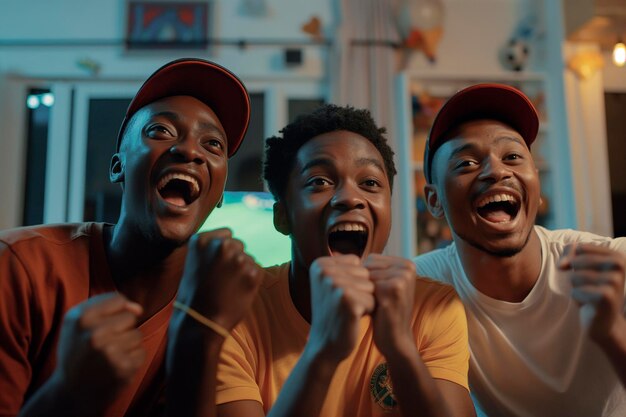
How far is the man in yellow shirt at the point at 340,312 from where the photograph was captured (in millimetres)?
984

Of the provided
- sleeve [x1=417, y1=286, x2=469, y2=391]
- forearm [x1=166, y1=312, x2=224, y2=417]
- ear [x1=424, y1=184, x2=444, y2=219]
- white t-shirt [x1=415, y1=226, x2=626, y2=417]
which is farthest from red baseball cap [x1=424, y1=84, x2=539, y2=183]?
forearm [x1=166, y1=312, x2=224, y2=417]

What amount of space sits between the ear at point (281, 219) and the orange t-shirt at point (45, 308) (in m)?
0.33

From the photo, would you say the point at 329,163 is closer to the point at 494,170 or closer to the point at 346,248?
the point at 346,248

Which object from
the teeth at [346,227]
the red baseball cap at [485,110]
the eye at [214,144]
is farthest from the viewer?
the red baseball cap at [485,110]

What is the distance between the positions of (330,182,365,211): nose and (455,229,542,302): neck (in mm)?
451

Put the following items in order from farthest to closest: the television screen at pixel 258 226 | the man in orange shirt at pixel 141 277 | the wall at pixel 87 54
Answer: the wall at pixel 87 54
the television screen at pixel 258 226
the man in orange shirt at pixel 141 277

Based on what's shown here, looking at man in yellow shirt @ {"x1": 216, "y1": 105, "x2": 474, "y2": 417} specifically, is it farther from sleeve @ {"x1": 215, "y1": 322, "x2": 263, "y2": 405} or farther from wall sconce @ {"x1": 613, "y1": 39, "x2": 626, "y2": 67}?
wall sconce @ {"x1": 613, "y1": 39, "x2": 626, "y2": 67}

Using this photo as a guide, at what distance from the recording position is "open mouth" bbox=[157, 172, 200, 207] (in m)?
1.27

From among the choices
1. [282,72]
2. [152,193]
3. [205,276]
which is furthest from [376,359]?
[282,72]

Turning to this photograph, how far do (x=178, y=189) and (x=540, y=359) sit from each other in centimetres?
104

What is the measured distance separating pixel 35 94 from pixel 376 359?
3.47m

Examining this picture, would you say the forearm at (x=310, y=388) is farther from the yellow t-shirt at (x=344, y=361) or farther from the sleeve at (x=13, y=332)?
the sleeve at (x=13, y=332)

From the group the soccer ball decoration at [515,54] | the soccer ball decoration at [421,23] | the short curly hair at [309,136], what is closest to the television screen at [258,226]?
the short curly hair at [309,136]

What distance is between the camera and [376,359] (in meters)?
1.25
